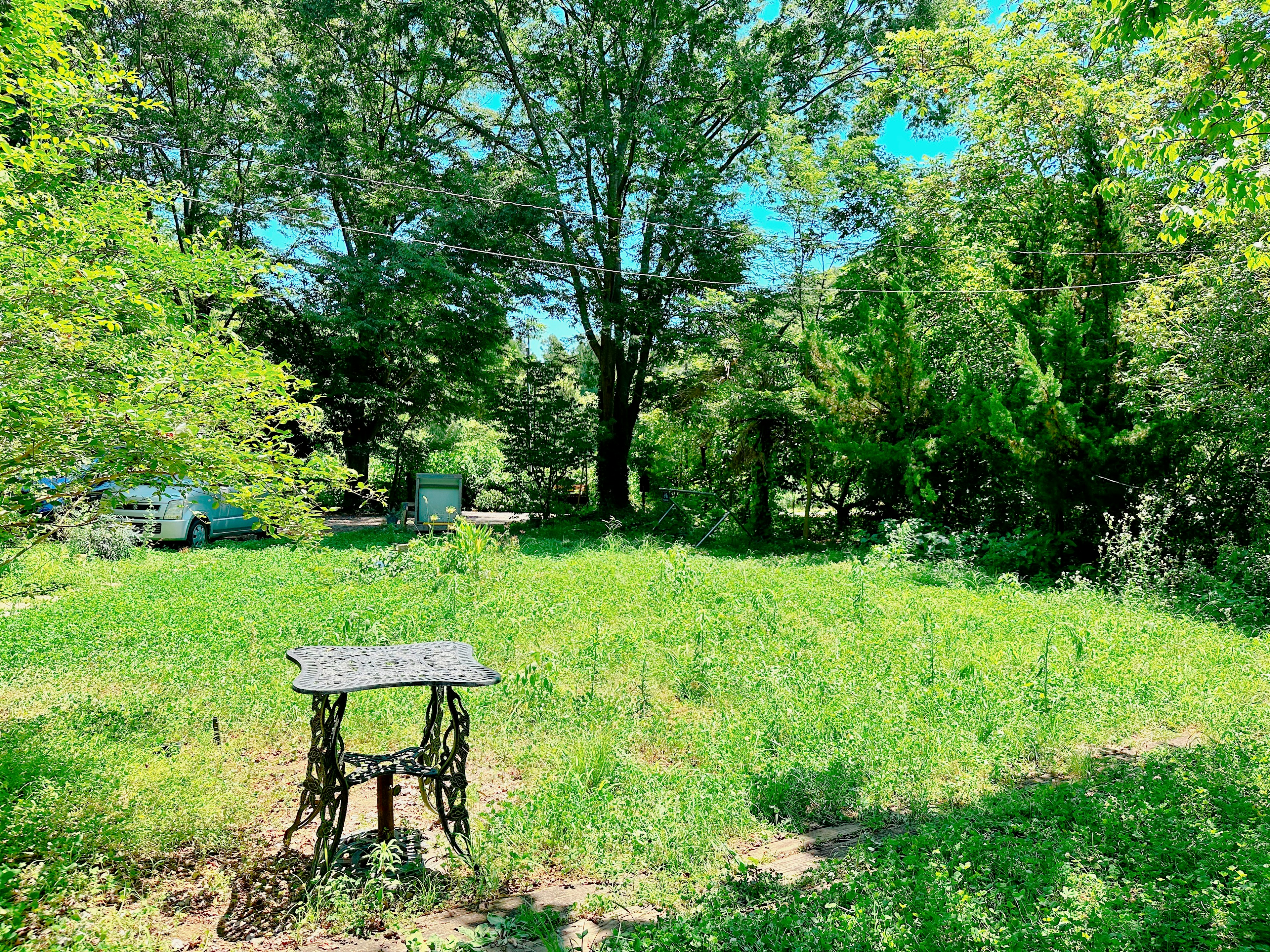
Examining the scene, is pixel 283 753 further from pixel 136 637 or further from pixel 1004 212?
pixel 1004 212

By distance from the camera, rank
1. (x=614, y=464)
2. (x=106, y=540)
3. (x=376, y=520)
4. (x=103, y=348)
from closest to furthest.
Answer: (x=103, y=348), (x=106, y=540), (x=614, y=464), (x=376, y=520)

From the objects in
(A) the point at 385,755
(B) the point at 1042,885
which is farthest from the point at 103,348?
(B) the point at 1042,885

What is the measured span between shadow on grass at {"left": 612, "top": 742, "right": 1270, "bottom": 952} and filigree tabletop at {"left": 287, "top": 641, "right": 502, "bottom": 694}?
1.18 metres

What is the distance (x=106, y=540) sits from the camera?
970cm

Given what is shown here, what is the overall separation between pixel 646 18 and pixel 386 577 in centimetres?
1384

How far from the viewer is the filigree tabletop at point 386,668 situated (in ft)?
9.29

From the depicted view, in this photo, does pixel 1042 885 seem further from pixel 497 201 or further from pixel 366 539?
pixel 497 201

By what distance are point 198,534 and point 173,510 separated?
90 centimetres

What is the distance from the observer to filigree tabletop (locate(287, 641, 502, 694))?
2.83 meters

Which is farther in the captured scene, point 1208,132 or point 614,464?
point 614,464

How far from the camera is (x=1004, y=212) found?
13102mm

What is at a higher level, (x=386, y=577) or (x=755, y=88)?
(x=755, y=88)

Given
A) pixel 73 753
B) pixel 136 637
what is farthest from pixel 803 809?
pixel 136 637

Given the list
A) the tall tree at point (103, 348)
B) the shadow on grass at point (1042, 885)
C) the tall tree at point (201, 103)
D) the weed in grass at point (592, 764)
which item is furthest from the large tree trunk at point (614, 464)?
the shadow on grass at point (1042, 885)
